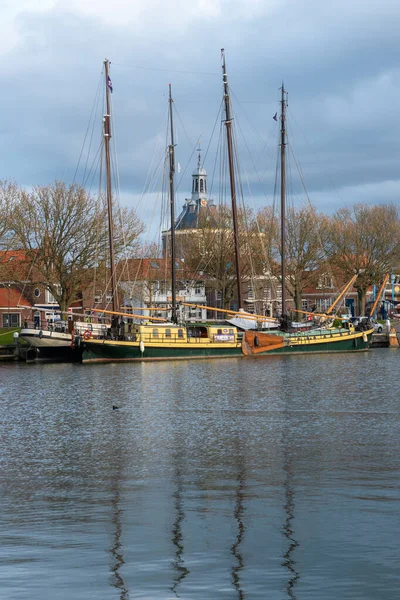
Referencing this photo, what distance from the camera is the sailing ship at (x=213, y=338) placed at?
2675 inches

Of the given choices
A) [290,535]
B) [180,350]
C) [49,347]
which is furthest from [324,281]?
[290,535]

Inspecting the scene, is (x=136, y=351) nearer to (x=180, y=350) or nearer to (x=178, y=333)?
(x=180, y=350)

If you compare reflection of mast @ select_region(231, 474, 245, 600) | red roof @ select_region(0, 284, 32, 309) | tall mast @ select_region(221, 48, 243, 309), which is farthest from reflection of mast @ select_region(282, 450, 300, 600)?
red roof @ select_region(0, 284, 32, 309)

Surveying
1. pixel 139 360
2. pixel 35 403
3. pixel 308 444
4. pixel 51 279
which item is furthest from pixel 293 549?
pixel 51 279

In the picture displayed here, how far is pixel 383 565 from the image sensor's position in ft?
43.8

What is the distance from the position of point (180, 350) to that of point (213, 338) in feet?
11.4

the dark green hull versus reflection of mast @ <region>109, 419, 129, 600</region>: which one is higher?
the dark green hull

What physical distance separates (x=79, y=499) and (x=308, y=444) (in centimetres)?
938

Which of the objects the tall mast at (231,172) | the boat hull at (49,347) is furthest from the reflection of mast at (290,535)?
the tall mast at (231,172)

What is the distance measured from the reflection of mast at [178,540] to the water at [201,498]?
0.12 feet

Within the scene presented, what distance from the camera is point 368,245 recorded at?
102500 millimetres

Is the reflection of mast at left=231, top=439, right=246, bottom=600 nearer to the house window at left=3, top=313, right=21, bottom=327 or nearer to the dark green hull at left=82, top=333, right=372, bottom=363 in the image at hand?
the dark green hull at left=82, top=333, right=372, bottom=363

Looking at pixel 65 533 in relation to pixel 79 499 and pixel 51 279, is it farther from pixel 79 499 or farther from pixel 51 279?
pixel 51 279

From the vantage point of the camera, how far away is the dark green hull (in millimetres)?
67438
